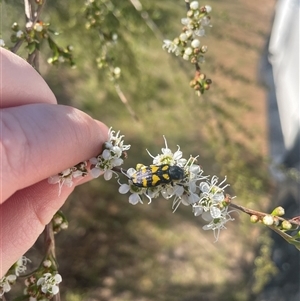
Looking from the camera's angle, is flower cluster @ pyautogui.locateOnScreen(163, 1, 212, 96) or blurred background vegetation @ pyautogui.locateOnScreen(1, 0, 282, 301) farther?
blurred background vegetation @ pyautogui.locateOnScreen(1, 0, 282, 301)

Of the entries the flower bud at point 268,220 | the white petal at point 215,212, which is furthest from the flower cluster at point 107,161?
the flower bud at point 268,220

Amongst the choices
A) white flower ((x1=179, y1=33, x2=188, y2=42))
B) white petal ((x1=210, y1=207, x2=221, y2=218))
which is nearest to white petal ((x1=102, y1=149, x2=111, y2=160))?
white petal ((x1=210, y1=207, x2=221, y2=218))

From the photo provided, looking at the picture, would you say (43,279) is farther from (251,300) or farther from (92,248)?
(251,300)

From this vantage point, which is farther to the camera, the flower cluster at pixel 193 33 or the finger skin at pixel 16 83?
the flower cluster at pixel 193 33

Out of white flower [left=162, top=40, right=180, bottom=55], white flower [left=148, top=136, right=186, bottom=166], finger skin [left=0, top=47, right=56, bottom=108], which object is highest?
finger skin [left=0, top=47, right=56, bottom=108]

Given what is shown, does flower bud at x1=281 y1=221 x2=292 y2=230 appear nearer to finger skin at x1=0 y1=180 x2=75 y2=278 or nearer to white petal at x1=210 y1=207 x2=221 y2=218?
white petal at x1=210 y1=207 x2=221 y2=218

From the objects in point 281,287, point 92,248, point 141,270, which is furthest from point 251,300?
point 92,248

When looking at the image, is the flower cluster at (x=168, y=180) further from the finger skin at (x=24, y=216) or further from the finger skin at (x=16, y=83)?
the finger skin at (x=16, y=83)

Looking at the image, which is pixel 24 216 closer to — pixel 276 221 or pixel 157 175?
pixel 157 175
